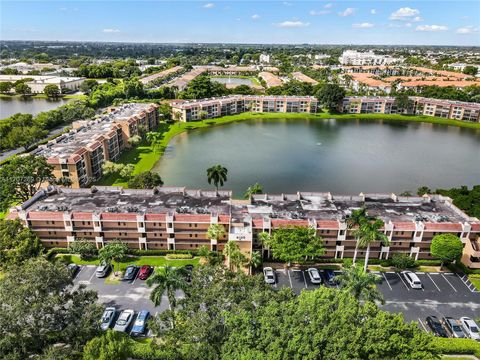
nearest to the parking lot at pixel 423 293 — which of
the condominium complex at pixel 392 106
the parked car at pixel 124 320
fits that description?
the parked car at pixel 124 320

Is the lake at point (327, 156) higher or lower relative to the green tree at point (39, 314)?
lower

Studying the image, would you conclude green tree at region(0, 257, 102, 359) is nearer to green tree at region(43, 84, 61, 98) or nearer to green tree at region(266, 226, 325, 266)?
green tree at region(266, 226, 325, 266)

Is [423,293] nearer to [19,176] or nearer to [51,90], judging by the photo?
[19,176]

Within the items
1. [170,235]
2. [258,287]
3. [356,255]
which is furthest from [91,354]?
[356,255]

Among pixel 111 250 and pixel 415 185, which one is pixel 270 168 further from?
pixel 111 250

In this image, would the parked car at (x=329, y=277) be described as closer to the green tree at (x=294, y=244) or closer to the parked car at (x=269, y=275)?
the green tree at (x=294, y=244)

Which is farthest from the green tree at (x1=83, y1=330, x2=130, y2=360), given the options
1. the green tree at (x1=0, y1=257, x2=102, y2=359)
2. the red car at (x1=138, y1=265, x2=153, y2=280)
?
the red car at (x1=138, y1=265, x2=153, y2=280)

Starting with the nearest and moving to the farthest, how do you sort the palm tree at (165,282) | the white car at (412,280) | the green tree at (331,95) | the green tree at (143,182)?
1. the palm tree at (165,282)
2. the white car at (412,280)
3. the green tree at (143,182)
4. the green tree at (331,95)
